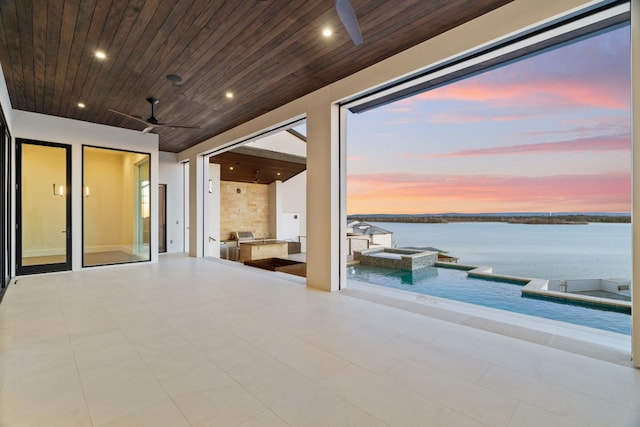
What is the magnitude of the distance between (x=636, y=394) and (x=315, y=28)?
13.1 feet

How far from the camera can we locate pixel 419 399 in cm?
183

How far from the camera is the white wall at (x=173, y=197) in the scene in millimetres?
9070

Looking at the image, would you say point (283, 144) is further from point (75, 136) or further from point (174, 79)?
point (174, 79)

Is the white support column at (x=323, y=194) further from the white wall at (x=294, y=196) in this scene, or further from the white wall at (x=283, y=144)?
the white wall at (x=294, y=196)

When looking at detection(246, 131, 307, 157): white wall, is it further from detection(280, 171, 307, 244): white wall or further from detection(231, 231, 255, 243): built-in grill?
detection(231, 231, 255, 243): built-in grill

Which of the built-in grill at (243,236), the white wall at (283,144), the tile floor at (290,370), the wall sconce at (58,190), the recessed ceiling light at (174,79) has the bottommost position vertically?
the tile floor at (290,370)

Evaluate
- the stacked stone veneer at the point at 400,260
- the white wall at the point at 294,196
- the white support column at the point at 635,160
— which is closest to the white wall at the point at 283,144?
the white wall at the point at 294,196

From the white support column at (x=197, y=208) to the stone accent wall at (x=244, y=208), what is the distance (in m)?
4.78

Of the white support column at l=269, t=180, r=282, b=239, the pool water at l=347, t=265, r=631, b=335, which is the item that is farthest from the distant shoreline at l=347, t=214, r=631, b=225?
the white support column at l=269, t=180, r=282, b=239

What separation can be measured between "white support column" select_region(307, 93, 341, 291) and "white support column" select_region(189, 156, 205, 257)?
4572 millimetres

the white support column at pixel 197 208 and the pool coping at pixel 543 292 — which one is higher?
the white support column at pixel 197 208

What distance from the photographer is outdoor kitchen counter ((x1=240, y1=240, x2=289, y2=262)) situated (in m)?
10.6

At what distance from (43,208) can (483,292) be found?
9217 millimetres

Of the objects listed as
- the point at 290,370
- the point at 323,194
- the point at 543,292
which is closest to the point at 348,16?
the point at 290,370
